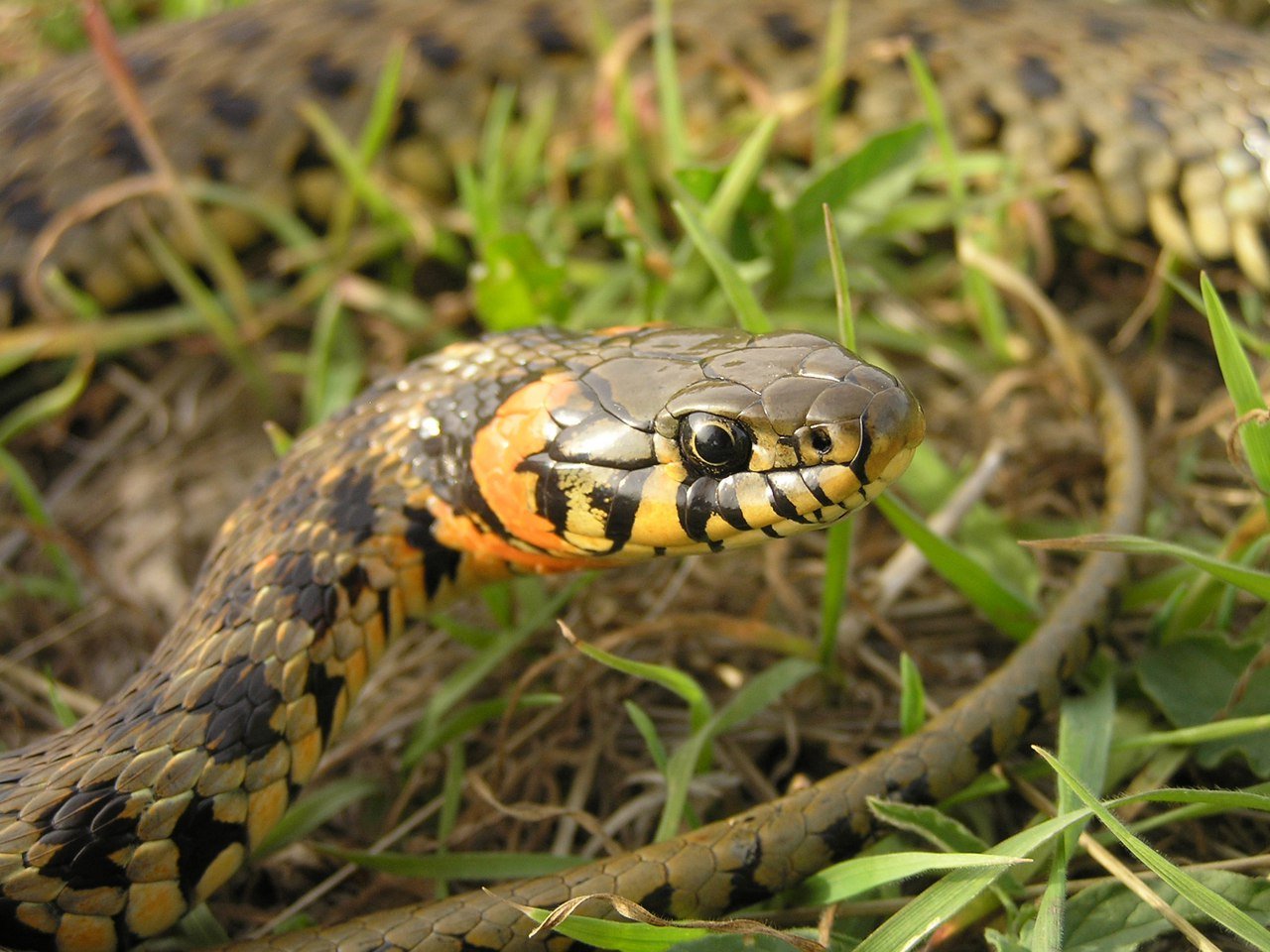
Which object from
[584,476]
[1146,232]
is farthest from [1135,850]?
[1146,232]

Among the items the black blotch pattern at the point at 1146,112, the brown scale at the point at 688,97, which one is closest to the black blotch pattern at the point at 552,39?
the brown scale at the point at 688,97

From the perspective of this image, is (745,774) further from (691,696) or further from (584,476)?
(584,476)

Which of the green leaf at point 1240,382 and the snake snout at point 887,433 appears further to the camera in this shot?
the green leaf at point 1240,382

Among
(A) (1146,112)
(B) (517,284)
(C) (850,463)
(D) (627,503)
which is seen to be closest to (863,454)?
(C) (850,463)

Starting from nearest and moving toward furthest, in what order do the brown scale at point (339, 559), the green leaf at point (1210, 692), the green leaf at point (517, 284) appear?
the brown scale at point (339, 559)
the green leaf at point (1210, 692)
the green leaf at point (517, 284)

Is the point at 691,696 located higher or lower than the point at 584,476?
lower

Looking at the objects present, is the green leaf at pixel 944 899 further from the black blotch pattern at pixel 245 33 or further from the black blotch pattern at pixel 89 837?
the black blotch pattern at pixel 245 33
